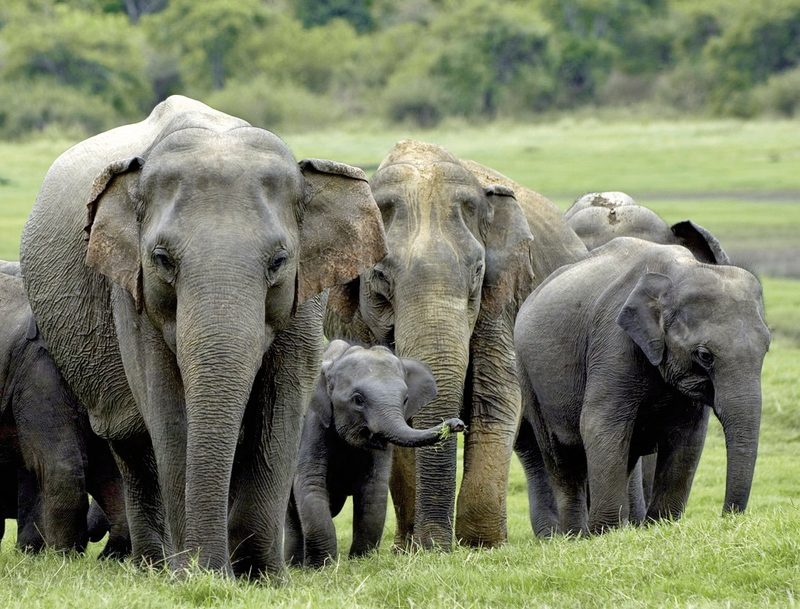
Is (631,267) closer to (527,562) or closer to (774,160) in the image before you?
(527,562)

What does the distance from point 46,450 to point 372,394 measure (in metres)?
1.74

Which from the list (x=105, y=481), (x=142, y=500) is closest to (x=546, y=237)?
(x=105, y=481)

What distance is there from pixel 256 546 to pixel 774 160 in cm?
3394

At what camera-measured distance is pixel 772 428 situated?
13.6 metres

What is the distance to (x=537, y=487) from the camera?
10867mm

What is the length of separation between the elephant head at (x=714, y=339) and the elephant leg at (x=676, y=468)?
56 centimetres

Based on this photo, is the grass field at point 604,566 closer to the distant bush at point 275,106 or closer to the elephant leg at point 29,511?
the elephant leg at point 29,511

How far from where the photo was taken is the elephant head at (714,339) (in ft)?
26.3

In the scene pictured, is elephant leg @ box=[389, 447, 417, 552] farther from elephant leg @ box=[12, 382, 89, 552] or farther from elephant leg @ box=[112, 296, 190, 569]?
elephant leg @ box=[112, 296, 190, 569]

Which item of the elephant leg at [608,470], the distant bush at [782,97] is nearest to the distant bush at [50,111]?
the distant bush at [782,97]

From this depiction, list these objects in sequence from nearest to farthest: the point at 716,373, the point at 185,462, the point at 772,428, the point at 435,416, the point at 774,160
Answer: the point at 185,462 < the point at 716,373 < the point at 435,416 < the point at 772,428 < the point at 774,160

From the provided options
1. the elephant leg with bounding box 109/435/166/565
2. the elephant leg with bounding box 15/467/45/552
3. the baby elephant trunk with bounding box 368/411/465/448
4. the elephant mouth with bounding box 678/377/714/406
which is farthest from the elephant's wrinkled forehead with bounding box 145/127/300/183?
the elephant leg with bounding box 15/467/45/552

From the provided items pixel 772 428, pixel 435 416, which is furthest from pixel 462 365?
pixel 772 428

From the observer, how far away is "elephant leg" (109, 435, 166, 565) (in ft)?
27.0
